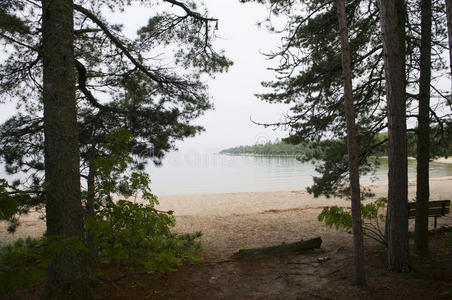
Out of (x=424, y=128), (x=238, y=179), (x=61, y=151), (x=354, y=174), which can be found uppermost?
(x=424, y=128)

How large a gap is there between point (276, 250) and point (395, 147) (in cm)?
302

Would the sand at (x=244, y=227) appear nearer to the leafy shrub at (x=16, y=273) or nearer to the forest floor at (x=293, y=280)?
the forest floor at (x=293, y=280)

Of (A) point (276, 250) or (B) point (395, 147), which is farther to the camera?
(A) point (276, 250)

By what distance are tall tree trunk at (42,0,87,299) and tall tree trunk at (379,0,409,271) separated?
4274 mm

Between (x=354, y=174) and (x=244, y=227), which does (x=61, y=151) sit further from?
(x=244, y=227)

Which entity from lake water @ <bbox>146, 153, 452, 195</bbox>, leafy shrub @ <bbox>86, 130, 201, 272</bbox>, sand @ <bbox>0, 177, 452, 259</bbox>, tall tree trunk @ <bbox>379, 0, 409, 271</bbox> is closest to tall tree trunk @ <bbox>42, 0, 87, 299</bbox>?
leafy shrub @ <bbox>86, 130, 201, 272</bbox>

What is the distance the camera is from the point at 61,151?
3.28 meters

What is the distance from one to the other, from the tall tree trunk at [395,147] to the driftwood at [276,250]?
72.0 inches

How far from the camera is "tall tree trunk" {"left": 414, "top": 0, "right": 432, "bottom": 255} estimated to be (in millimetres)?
5109

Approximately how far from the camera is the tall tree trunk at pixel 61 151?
3203 mm

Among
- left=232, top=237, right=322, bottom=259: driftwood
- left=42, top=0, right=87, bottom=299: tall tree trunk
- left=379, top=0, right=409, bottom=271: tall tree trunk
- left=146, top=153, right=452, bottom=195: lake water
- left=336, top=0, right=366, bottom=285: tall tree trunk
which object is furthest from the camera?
left=146, top=153, right=452, bottom=195: lake water

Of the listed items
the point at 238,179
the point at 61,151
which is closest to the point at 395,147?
the point at 61,151

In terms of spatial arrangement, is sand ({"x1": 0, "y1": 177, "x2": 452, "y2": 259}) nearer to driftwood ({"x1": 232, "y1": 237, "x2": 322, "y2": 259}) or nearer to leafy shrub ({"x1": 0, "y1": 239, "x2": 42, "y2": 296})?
driftwood ({"x1": 232, "y1": 237, "x2": 322, "y2": 259})

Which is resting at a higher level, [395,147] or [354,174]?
[395,147]
